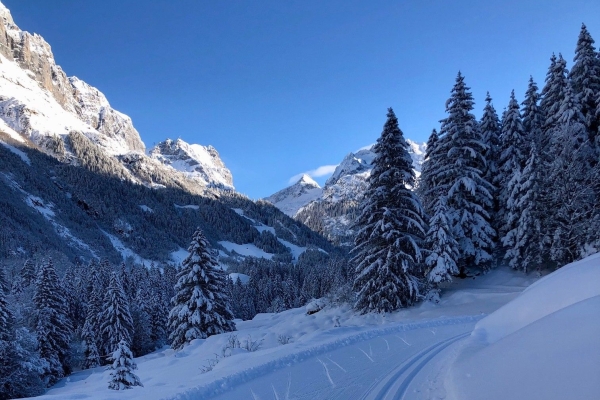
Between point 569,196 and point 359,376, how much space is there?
1899cm

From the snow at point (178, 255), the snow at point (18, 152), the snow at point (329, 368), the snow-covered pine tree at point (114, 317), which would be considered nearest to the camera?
the snow at point (329, 368)

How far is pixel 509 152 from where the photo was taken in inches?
916

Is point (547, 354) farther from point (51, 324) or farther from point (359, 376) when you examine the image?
point (51, 324)

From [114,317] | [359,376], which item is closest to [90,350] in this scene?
[114,317]

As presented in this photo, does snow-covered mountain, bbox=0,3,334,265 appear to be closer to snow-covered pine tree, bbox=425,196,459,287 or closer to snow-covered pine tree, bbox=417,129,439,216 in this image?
snow-covered pine tree, bbox=417,129,439,216

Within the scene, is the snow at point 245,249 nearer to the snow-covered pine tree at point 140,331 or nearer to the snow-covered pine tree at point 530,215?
the snow-covered pine tree at point 140,331

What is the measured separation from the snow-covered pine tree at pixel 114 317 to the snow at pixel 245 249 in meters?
146

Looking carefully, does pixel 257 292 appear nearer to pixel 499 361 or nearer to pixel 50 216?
pixel 499 361

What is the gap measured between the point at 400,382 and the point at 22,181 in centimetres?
18813

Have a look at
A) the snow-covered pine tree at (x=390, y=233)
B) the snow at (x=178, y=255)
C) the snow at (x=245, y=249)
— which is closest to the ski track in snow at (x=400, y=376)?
the snow-covered pine tree at (x=390, y=233)

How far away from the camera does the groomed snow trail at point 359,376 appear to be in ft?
20.0

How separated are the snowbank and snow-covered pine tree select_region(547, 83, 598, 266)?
1558 cm

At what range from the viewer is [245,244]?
196125 millimetres

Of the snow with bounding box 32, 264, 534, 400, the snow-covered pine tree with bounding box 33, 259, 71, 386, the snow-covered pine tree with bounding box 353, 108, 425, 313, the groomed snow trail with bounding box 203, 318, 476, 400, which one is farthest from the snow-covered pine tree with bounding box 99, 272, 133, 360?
the groomed snow trail with bounding box 203, 318, 476, 400
